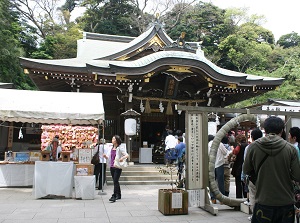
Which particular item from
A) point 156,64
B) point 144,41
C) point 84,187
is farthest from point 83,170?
point 144,41

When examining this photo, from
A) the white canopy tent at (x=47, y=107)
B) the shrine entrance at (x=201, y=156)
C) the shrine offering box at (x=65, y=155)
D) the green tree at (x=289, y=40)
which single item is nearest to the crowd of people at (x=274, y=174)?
the shrine entrance at (x=201, y=156)

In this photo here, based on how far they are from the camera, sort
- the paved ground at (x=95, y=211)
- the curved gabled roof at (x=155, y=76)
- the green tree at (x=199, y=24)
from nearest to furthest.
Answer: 1. the paved ground at (x=95, y=211)
2. the curved gabled roof at (x=155, y=76)
3. the green tree at (x=199, y=24)

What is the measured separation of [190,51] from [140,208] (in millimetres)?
8943

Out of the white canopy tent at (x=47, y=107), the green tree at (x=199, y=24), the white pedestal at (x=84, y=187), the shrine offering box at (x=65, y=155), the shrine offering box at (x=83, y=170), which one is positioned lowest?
the white pedestal at (x=84, y=187)

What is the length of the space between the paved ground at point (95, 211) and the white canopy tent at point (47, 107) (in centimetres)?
234

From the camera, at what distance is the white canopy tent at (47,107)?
834 cm

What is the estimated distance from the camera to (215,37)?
124ft

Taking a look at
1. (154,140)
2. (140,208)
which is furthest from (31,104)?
(154,140)

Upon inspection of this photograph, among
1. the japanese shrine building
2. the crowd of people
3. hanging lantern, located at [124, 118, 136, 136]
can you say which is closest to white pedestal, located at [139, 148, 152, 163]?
the japanese shrine building

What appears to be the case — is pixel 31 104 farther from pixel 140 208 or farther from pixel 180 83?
pixel 180 83

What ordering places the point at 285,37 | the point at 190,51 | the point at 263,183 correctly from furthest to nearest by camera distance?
the point at 285,37
the point at 190,51
the point at 263,183

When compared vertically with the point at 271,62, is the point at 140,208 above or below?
below

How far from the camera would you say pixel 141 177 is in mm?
10945

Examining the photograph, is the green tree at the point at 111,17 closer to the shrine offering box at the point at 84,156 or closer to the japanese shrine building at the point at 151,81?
the japanese shrine building at the point at 151,81
